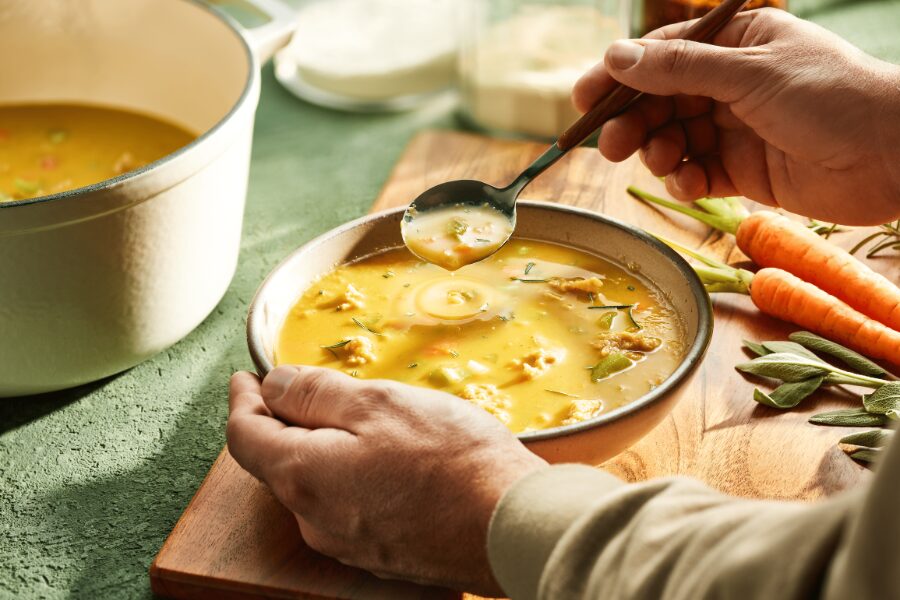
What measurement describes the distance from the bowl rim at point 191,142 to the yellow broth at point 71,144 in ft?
0.17

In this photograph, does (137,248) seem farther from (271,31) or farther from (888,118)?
(888,118)

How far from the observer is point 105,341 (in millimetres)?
1532

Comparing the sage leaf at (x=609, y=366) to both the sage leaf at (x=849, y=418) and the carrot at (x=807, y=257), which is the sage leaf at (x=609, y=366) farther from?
the carrot at (x=807, y=257)

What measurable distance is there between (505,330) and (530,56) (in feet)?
3.59

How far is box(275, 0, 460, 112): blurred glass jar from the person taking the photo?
100 inches

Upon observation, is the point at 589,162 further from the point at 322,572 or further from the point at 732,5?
the point at 322,572

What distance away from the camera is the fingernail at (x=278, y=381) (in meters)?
1.23

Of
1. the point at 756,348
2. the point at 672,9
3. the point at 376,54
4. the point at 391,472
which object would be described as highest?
the point at 672,9

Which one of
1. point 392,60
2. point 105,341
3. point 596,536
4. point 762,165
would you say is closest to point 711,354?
point 762,165

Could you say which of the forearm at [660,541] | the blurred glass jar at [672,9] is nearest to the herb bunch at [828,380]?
the forearm at [660,541]

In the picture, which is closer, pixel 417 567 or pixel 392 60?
pixel 417 567

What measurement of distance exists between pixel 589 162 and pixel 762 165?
45cm

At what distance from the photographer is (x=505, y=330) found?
58.6 inches

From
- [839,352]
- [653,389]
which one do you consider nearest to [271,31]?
[653,389]
